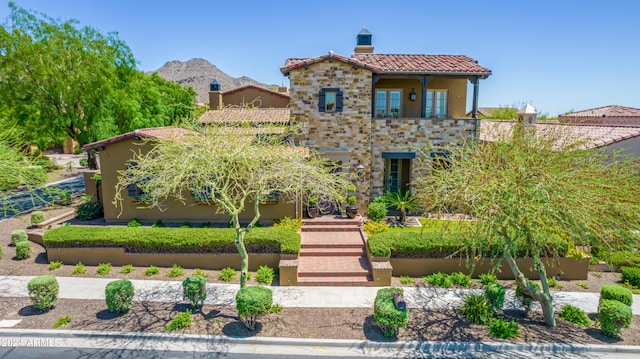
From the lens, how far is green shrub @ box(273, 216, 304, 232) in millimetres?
15381

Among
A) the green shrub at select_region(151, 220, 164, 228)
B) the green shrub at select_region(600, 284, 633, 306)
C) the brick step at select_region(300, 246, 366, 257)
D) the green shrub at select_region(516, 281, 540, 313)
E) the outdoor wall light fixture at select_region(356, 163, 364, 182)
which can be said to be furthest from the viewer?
the outdoor wall light fixture at select_region(356, 163, 364, 182)

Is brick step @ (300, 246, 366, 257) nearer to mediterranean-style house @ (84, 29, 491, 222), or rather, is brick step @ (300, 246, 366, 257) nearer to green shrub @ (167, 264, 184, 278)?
mediterranean-style house @ (84, 29, 491, 222)

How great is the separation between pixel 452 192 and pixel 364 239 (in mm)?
6164

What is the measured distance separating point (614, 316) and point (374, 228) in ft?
27.4

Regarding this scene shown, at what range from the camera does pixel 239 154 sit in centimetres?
1031

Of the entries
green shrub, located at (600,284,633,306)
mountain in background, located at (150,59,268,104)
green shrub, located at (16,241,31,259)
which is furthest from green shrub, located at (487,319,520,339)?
mountain in background, located at (150,59,268,104)

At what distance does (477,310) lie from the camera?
1005 centimetres

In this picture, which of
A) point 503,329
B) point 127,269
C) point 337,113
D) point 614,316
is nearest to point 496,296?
point 503,329

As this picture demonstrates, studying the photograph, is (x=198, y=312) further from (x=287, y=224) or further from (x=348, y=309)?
(x=287, y=224)

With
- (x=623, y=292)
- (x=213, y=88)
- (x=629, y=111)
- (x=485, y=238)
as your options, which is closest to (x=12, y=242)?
(x=213, y=88)

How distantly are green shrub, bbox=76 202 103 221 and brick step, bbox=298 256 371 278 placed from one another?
11105 mm

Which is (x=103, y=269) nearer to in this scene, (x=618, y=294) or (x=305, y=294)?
(x=305, y=294)

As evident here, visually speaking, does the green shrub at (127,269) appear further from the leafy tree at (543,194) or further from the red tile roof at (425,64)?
the red tile roof at (425,64)

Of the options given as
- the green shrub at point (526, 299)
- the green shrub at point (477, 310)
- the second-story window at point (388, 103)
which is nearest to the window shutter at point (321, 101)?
the second-story window at point (388, 103)
